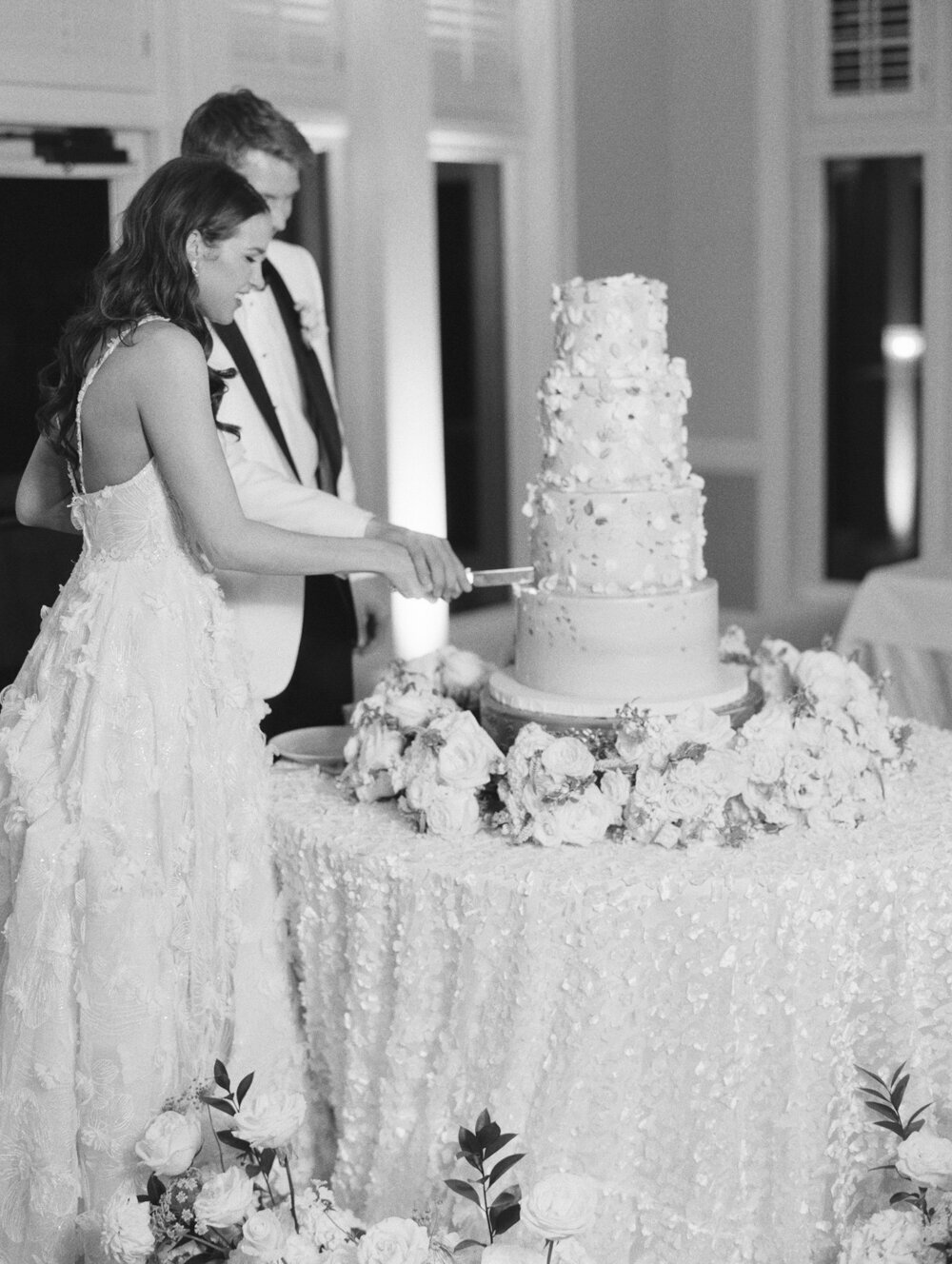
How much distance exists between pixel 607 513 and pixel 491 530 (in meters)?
4.75

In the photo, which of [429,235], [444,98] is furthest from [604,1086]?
[444,98]

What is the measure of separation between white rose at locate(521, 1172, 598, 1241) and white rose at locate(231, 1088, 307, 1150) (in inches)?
14.1

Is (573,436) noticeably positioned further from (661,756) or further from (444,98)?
(444,98)

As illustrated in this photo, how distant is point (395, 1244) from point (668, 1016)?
51 cm

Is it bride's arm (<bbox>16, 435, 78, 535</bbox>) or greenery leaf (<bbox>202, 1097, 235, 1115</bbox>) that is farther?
bride's arm (<bbox>16, 435, 78, 535</bbox>)

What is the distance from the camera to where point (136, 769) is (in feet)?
8.36

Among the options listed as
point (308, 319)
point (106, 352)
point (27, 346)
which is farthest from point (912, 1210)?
point (27, 346)

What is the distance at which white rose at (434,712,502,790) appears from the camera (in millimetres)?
2625

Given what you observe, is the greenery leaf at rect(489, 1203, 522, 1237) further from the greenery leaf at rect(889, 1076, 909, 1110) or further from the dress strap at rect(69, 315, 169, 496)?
the dress strap at rect(69, 315, 169, 496)

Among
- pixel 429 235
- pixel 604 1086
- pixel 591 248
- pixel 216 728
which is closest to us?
pixel 604 1086

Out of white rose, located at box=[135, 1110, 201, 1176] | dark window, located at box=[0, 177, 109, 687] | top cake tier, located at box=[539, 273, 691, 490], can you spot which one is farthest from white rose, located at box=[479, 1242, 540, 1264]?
dark window, located at box=[0, 177, 109, 687]

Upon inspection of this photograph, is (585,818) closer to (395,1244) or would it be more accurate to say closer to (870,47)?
(395,1244)

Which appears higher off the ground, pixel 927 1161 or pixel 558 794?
pixel 558 794

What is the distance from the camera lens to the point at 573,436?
2766mm
